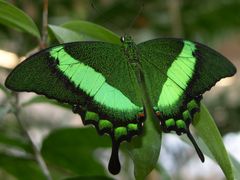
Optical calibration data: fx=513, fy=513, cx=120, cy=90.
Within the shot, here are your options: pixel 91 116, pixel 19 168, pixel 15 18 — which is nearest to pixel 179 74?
pixel 91 116

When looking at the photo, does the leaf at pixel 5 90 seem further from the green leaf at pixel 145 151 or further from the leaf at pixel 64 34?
the green leaf at pixel 145 151

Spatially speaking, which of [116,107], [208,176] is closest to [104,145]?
[116,107]

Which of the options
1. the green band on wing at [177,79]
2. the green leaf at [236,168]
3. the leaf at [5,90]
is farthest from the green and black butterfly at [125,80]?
the leaf at [5,90]

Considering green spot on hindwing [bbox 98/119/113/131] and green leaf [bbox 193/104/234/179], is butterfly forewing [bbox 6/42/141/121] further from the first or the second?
green leaf [bbox 193/104/234/179]

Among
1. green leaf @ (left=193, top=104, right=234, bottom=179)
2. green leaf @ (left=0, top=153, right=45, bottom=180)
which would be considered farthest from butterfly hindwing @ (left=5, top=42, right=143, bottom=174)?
green leaf @ (left=0, top=153, right=45, bottom=180)

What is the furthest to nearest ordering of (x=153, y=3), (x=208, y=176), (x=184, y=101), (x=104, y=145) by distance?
(x=208, y=176), (x=153, y=3), (x=104, y=145), (x=184, y=101)

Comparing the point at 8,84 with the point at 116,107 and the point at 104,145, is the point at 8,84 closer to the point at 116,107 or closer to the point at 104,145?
the point at 116,107

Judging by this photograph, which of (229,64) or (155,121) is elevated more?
(229,64)
